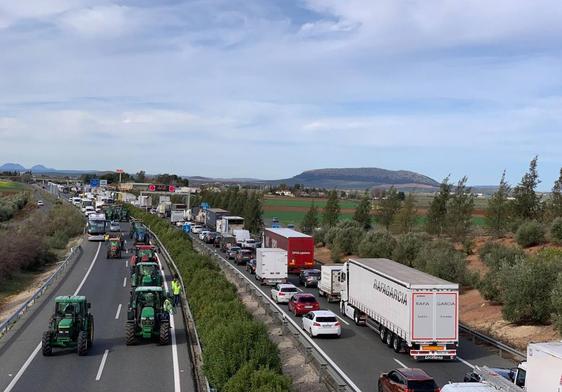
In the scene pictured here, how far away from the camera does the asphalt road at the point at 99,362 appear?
18844mm

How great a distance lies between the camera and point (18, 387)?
1852 cm

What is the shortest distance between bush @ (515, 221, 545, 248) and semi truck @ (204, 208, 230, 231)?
41.7m

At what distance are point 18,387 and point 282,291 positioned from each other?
18194 mm

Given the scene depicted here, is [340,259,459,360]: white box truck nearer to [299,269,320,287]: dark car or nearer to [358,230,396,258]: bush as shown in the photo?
[299,269,320,287]: dark car

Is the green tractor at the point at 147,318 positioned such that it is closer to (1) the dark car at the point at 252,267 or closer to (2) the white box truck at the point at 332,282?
(2) the white box truck at the point at 332,282

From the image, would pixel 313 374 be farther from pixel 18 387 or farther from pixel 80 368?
pixel 18 387

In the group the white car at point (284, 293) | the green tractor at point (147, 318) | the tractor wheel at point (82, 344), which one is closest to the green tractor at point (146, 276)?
the white car at point (284, 293)

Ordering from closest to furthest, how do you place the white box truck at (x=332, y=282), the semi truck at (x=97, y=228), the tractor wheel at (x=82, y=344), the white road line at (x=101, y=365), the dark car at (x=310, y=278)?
the white road line at (x=101, y=365), the tractor wheel at (x=82, y=344), the white box truck at (x=332, y=282), the dark car at (x=310, y=278), the semi truck at (x=97, y=228)

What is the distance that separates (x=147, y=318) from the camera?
2345 centimetres

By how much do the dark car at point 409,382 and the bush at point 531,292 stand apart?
1320 centimetres

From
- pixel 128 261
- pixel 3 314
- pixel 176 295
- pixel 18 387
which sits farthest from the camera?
pixel 128 261

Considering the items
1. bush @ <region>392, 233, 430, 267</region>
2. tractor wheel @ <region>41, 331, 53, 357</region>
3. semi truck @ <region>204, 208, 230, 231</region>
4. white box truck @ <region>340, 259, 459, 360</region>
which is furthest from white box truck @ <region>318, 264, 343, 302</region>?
semi truck @ <region>204, 208, 230, 231</region>

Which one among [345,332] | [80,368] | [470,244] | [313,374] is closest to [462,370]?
[313,374]

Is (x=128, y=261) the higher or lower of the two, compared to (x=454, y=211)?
lower
